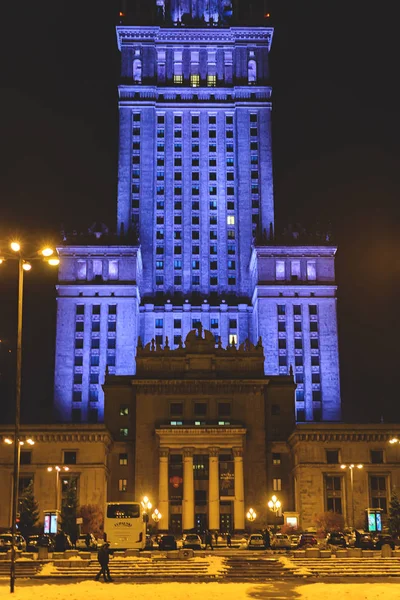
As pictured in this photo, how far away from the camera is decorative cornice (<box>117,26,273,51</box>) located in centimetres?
14238

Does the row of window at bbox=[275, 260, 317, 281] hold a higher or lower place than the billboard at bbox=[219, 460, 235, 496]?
higher

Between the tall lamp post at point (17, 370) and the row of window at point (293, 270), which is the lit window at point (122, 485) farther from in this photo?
the tall lamp post at point (17, 370)

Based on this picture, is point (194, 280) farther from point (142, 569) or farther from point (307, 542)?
point (142, 569)

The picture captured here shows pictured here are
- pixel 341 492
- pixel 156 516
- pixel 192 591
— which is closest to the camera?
pixel 192 591

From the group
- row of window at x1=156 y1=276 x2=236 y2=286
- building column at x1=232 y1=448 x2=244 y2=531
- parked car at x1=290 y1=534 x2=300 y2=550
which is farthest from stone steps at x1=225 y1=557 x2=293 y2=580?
row of window at x1=156 y1=276 x2=236 y2=286

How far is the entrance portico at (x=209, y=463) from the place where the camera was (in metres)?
99.9

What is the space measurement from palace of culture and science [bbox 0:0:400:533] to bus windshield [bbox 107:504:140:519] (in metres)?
31.4

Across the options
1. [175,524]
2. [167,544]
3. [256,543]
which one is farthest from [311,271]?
[167,544]

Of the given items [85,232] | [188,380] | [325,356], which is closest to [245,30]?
[85,232]

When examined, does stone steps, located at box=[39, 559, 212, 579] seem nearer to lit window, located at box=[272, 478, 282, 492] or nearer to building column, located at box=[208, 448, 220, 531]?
building column, located at box=[208, 448, 220, 531]

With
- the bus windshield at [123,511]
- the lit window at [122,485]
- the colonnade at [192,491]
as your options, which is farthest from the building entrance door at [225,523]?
the bus windshield at [123,511]

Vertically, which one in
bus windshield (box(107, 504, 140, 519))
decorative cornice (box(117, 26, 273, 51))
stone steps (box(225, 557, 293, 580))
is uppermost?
decorative cornice (box(117, 26, 273, 51))

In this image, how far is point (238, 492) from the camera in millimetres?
100062

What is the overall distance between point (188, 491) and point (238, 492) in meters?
5.89
